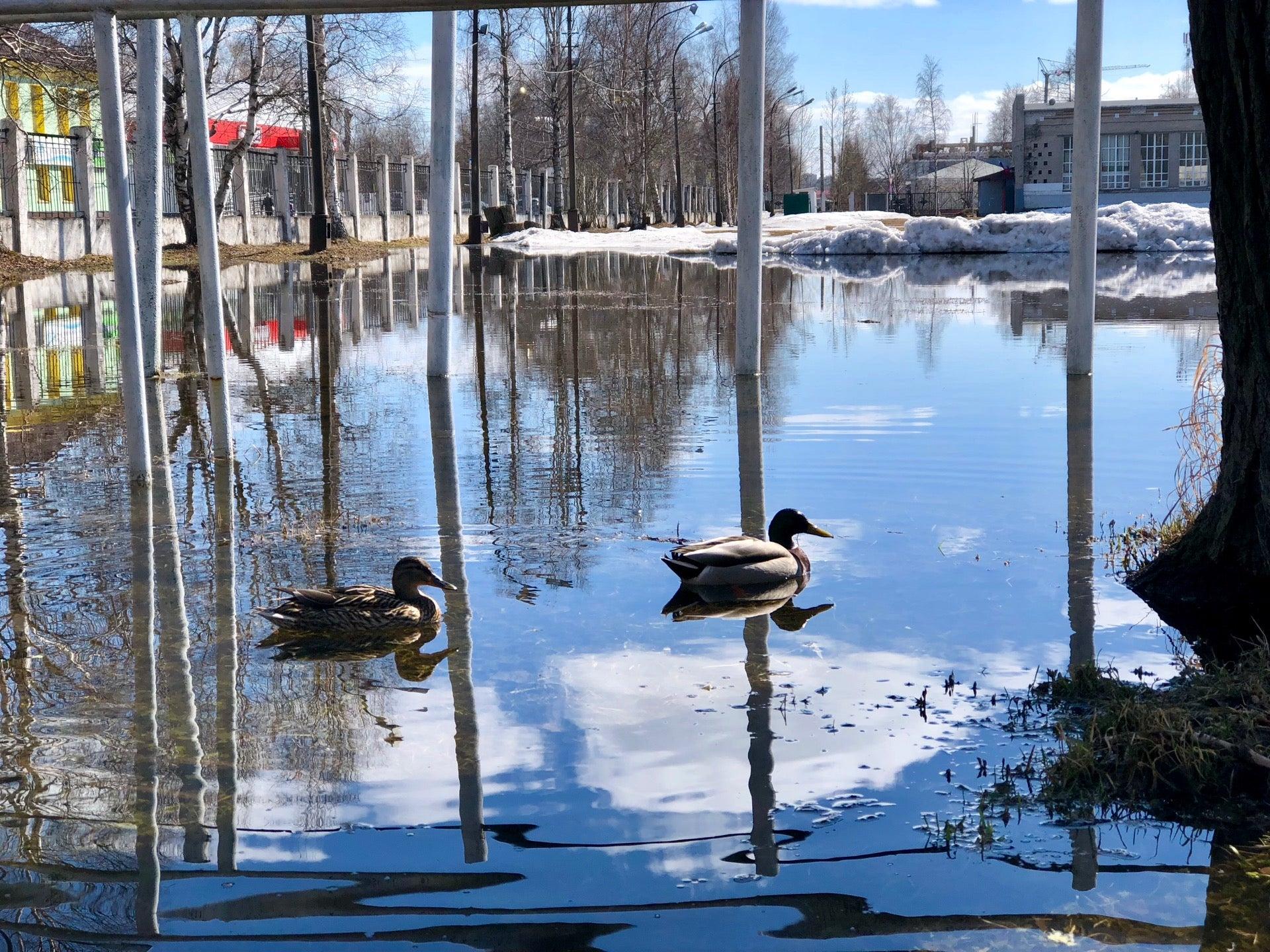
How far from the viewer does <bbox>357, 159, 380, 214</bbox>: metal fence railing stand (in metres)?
54.8

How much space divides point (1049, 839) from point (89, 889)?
2444 mm

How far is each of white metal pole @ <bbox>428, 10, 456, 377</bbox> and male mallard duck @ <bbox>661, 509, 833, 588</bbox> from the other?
18.1 ft

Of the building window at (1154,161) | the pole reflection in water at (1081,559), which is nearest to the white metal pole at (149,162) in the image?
Answer: the pole reflection in water at (1081,559)

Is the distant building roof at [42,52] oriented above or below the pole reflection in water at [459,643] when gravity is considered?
above

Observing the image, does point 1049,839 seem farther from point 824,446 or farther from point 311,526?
point 824,446

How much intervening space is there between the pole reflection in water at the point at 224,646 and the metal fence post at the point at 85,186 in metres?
28.1

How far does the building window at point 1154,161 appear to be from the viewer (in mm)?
68562

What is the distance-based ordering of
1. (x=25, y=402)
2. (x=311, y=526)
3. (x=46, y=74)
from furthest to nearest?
1. (x=46, y=74)
2. (x=25, y=402)
3. (x=311, y=526)

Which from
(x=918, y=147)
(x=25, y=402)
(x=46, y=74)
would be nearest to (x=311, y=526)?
(x=25, y=402)

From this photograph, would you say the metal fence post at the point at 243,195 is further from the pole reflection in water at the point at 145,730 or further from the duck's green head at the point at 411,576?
the duck's green head at the point at 411,576

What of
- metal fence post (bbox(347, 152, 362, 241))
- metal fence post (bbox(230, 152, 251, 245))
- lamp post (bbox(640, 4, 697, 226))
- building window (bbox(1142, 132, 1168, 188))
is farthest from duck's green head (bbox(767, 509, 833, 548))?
building window (bbox(1142, 132, 1168, 188))

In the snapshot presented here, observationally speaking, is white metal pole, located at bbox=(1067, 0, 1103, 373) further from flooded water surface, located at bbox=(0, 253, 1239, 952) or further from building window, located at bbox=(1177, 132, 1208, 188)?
building window, located at bbox=(1177, 132, 1208, 188)

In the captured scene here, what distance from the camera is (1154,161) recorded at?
68875 mm

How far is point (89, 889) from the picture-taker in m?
3.53
